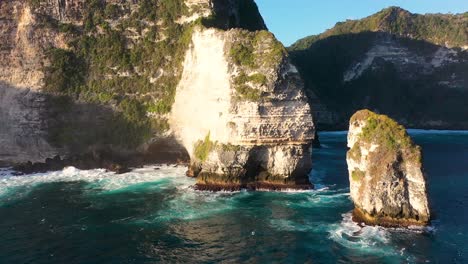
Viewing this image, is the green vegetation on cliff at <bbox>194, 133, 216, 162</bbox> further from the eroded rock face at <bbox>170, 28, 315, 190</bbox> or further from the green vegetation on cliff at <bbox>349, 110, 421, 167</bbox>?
the green vegetation on cliff at <bbox>349, 110, 421, 167</bbox>

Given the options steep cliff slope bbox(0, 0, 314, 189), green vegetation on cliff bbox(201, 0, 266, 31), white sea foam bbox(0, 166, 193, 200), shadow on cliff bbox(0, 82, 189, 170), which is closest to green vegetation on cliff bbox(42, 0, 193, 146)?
steep cliff slope bbox(0, 0, 314, 189)

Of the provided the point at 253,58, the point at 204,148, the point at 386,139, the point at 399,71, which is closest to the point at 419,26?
the point at 399,71

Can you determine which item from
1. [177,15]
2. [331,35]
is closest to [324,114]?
[331,35]

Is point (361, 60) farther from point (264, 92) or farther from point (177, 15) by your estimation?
point (264, 92)

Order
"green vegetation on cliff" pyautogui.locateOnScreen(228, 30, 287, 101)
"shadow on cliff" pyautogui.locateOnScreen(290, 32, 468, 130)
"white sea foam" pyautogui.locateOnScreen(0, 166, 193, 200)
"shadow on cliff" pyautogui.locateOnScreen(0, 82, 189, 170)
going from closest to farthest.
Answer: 1. "green vegetation on cliff" pyautogui.locateOnScreen(228, 30, 287, 101)
2. "white sea foam" pyautogui.locateOnScreen(0, 166, 193, 200)
3. "shadow on cliff" pyautogui.locateOnScreen(0, 82, 189, 170)
4. "shadow on cliff" pyautogui.locateOnScreen(290, 32, 468, 130)

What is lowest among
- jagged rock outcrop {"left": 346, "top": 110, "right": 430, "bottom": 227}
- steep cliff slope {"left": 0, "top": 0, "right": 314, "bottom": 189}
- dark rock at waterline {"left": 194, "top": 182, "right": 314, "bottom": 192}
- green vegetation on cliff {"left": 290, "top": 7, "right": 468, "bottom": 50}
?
dark rock at waterline {"left": 194, "top": 182, "right": 314, "bottom": 192}

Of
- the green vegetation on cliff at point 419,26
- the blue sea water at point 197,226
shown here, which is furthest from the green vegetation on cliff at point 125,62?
the green vegetation on cliff at point 419,26

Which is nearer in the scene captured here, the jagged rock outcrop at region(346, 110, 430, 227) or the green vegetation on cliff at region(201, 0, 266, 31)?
the jagged rock outcrop at region(346, 110, 430, 227)
